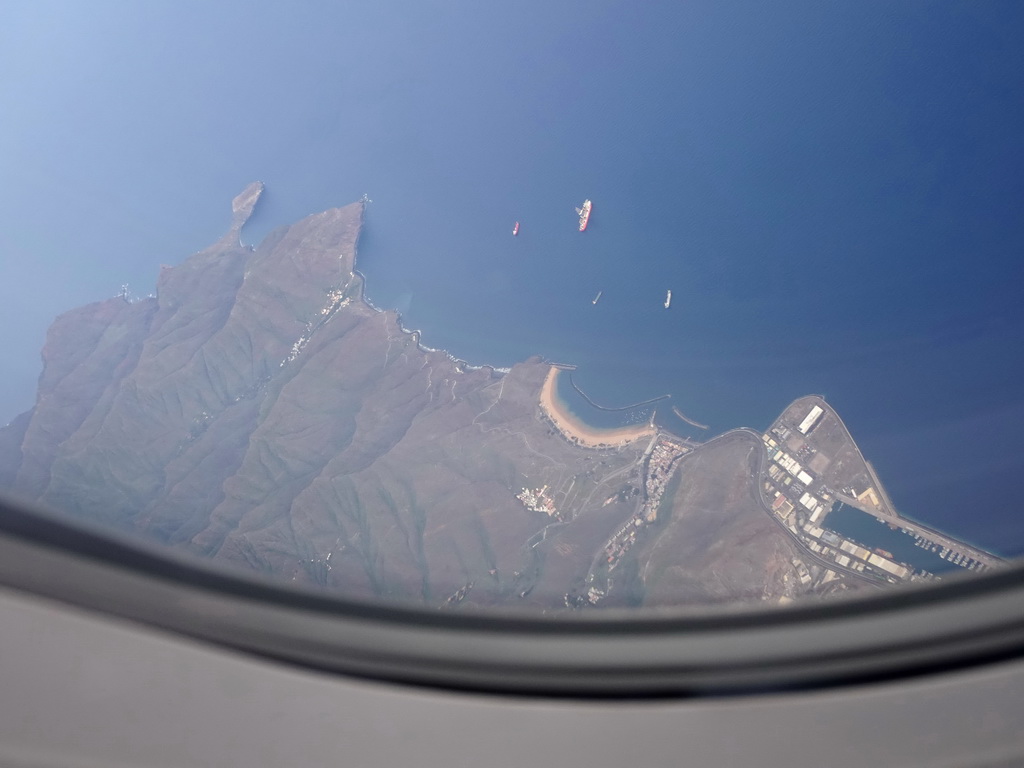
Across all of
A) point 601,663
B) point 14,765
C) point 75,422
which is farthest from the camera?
point 75,422

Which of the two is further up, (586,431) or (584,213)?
(584,213)

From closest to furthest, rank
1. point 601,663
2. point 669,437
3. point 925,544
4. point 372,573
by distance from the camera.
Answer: point 601,663 → point 372,573 → point 925,544 → point 669,437

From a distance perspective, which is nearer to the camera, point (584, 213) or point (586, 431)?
point (586, 431)

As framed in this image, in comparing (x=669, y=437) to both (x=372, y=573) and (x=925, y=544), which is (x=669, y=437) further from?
(x=372, y=573)

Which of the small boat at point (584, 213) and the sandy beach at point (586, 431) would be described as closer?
the sandy beach at point (586, 431)

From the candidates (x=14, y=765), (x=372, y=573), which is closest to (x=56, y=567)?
A: (x=14, y=765)

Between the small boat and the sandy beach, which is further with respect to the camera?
the small boat

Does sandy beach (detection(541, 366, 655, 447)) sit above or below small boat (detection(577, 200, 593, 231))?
below

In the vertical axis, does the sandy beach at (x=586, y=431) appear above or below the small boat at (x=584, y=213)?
below
